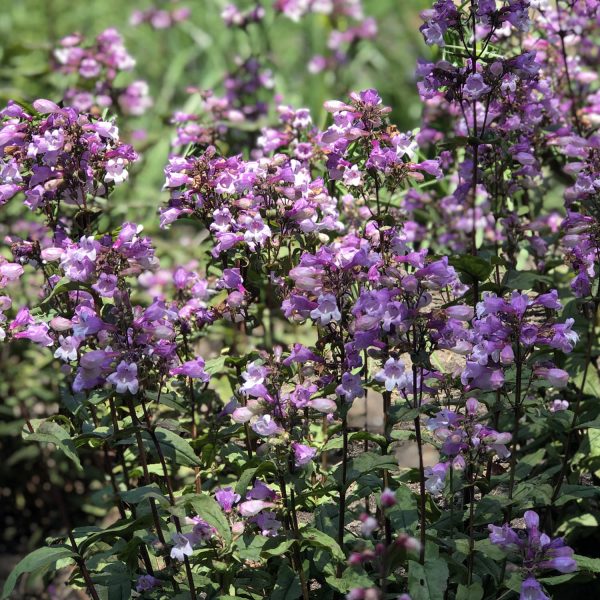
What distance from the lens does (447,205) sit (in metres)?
5.28

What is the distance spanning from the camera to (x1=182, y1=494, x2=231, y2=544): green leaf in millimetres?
3145

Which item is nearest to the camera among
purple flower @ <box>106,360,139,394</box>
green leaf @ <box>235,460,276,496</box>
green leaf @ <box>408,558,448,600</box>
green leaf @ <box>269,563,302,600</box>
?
purple flower @ <box>106,360,139,394</box>

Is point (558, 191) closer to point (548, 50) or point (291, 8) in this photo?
point (548, 50)

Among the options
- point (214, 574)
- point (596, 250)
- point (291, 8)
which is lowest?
point (214, 574)

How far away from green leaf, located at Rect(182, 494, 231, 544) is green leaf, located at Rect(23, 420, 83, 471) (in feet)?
1.23

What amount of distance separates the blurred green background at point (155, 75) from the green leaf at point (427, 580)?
303 centimetres

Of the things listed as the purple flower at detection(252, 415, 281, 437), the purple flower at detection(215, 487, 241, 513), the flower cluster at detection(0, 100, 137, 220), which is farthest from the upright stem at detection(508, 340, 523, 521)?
the flower cluster at detection(0, 100, 137, 220)

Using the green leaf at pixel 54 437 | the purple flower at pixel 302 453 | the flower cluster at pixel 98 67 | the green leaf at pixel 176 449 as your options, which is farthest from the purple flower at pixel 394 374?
the flower cluster at pixel 98 67

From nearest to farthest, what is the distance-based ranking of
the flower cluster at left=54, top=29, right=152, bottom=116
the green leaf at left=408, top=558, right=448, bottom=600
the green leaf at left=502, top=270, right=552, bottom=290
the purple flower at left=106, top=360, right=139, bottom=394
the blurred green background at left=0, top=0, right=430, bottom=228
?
1. the purple flower at left=106, top=360, right=139, bottom=394
2. the green leaf at left=408, top=558, right=448, bottom=600
3. the green leaf at left=502, top=270, right=552, bottom=290
4. the flower cluster at left=54, top=29, right=152, bottom=116
5. the blurred green background at left=0, top=0, right=430, bottom=228

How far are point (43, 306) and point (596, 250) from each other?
6.48ft

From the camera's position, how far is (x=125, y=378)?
2.99m

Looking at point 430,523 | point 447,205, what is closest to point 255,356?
point 430,523

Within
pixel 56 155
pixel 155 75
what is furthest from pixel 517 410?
pixel 155 75

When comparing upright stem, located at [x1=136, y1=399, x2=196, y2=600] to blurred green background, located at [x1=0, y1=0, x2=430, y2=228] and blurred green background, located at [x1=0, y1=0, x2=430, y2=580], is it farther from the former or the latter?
blurred green background, located at [x1=0, y1=0, x2=430, y2=228]
